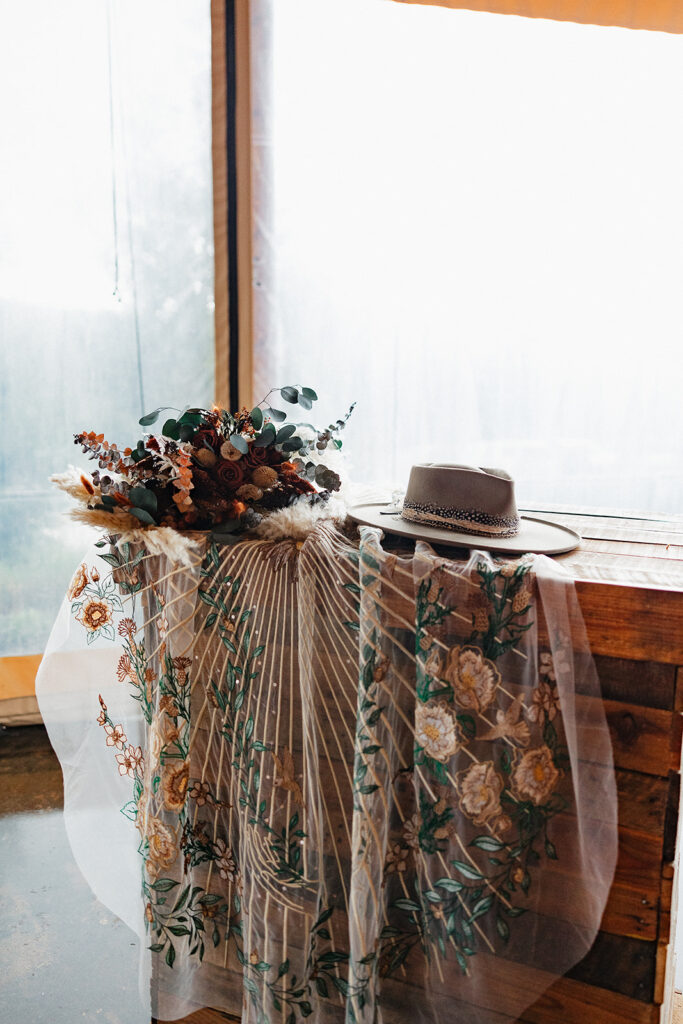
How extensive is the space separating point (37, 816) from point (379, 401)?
4.88 feet

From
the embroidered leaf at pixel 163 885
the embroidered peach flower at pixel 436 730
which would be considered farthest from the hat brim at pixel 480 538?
the embroidered leaf at pixel 163 885

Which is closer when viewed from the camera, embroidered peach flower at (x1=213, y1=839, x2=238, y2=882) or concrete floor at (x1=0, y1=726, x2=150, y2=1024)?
embroidered peach flower at (x1=213, y1=839, x2=238, y2=882)

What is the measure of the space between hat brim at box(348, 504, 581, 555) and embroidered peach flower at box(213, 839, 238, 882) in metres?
0.54

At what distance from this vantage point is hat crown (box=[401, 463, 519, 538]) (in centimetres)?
113

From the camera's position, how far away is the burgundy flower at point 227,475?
47.3 inches

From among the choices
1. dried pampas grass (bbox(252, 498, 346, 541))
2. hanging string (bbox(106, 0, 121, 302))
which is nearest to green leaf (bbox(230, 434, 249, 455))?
dried pampas grass (bbox(252, 498, 346, 541))

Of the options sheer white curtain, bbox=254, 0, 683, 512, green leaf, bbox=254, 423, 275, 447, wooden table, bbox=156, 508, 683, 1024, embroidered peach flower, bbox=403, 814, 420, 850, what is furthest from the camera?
sheer white curtain, bbox=254, 0, 683, 512

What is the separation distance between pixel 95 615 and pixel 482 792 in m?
0.63

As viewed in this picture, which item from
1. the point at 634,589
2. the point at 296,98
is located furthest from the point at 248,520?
the point at 296,98

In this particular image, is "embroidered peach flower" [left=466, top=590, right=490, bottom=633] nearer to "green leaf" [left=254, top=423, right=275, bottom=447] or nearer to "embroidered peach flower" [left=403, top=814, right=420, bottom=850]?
"embroidered peach flower" [left=403, top=814, right=420, bottom=850]

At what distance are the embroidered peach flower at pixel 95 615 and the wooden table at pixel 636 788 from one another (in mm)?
699

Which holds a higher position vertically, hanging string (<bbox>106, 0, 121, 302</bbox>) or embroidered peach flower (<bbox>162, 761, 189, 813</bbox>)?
hanging string (<bbox>106, 0, 121, 302</bbox>)

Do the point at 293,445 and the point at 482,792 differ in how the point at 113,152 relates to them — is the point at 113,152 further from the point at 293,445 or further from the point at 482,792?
the point at 482,792

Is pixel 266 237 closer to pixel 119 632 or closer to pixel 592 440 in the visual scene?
pixel 592 440
